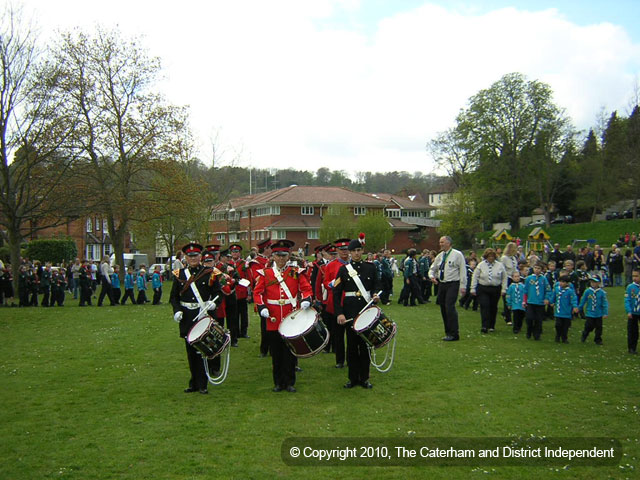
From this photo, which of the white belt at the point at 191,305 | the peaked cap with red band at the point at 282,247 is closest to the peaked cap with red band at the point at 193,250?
the white belt at the point at 191,305

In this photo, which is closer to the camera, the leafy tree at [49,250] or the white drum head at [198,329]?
the white drum head at [198,329]

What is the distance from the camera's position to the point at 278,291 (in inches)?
341

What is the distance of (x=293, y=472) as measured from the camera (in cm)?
525

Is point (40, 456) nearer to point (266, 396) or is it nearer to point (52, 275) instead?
point (266, 396)

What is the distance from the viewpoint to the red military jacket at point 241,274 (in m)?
12.6

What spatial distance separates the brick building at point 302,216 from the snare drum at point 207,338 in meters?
59.4

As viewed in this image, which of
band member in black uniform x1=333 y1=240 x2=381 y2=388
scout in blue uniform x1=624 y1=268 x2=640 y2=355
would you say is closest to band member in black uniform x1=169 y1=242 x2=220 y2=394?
band member in black uniform x1=333 y1=240 x2=381 y2=388

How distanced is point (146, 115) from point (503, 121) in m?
42.8

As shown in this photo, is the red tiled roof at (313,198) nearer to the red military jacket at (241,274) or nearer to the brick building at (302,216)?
the brick building at (302,216)

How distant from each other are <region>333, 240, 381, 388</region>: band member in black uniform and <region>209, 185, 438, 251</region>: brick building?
59271 millimetres

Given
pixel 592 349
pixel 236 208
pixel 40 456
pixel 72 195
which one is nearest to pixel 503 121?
pixel 236 208

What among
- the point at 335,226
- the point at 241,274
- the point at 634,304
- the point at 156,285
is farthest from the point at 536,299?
A: the point at 335,226

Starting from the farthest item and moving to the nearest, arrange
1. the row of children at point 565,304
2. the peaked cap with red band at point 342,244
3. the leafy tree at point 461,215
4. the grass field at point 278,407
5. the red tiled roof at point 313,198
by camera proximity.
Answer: the red tiled roof at point 313,198, the leafy tree at point 461,215, the row of children at point 565,304, the peaked cap with red band at point 342,244, the grass field at point 278,407

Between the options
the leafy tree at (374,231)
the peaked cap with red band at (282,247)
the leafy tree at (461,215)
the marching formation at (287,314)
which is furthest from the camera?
the leafy tree at (461,215)
